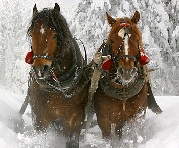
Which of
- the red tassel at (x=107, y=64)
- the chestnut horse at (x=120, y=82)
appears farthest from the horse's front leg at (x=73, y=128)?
the red tassel at (x=107, y=64)

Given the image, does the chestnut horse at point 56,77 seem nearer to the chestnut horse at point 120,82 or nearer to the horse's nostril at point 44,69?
the horse's nostril at point 44,69

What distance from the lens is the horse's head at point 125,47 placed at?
3805 mm

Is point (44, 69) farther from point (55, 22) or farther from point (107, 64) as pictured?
point (107, 64)

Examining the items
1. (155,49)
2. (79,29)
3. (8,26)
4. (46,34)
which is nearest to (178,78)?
(155,49)

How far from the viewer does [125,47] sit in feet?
12.9

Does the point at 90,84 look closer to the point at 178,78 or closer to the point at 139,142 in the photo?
the point at 139,142

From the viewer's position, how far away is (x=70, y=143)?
4648 mm

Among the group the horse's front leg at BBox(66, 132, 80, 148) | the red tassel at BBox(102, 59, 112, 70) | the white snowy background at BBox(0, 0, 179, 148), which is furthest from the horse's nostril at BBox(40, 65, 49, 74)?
the white snowy background at BBox(0, 0, 179, 148)

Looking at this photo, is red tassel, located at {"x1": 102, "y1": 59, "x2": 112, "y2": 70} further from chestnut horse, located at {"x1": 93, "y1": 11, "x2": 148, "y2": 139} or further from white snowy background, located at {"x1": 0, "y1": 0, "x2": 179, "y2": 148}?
white snowy background, located at {"x1": 0, "y1": 0, "x2": 179, "y2": 148}

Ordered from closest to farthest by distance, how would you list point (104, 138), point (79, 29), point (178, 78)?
point (104, 138) < point (79, 29) < point (178, 78)

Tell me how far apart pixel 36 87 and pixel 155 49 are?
24.8 feet

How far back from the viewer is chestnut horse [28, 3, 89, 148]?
3.94 metres

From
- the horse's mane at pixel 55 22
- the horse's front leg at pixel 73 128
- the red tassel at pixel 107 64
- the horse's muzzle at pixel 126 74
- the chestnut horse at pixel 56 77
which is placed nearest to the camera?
the horse's muzzle at pixel 126 74

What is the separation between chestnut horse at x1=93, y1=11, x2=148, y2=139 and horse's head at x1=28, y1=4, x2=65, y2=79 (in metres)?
0.70
